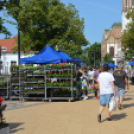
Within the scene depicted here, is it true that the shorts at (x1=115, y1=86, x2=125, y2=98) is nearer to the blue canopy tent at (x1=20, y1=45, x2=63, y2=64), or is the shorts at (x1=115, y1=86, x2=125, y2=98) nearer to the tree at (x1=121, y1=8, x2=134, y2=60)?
the blue canopy tent at (x1=20, y1=45, x2=63, y2=64)

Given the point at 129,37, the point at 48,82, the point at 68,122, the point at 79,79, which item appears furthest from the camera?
the point at 129,37

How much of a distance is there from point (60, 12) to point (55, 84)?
1859 cm

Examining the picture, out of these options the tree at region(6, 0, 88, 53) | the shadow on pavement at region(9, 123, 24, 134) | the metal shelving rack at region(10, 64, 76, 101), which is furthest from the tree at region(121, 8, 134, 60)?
the shadow on pavement at region(9, 123, 24, 134)

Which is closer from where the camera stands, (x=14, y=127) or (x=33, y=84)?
(x=14, y=127)

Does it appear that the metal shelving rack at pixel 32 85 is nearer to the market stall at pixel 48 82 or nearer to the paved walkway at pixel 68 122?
the market stall at pixel 48 82

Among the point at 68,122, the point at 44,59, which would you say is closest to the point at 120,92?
the point at 68,122

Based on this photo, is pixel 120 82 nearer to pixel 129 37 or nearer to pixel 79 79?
pixel 79 79

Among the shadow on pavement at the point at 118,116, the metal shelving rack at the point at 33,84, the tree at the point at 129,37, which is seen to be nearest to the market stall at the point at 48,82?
the metal shelving rack at the point at 33,84

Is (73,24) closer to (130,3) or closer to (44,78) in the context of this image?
(44,78)

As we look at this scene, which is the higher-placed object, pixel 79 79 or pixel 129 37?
pixel 129 37

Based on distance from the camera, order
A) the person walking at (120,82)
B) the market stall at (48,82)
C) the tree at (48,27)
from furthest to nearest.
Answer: the tree at (48,27) → the market stall at (48,82) → the person walking at (120,82)

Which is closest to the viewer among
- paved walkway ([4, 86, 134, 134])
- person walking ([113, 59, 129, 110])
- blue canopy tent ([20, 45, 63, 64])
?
paved walkway ([4, 86, 134, 134])

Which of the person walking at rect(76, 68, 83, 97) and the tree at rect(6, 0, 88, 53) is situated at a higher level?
the tree at rect(6, 0, 88, 53)

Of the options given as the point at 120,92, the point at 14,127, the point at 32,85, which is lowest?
the point at 14,127
